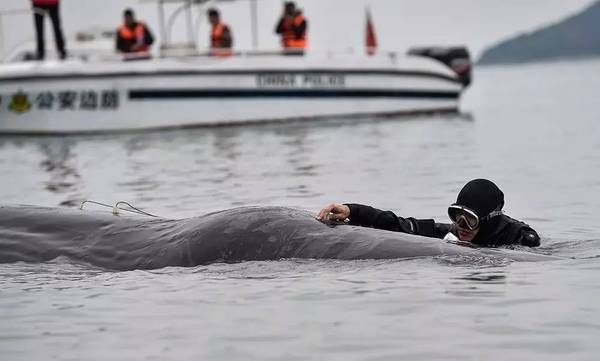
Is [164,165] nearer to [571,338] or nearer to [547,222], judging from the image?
[547,222]

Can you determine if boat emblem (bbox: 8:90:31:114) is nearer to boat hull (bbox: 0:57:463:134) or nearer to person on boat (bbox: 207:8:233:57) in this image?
boat hull (bbox: 0:57:463:134)

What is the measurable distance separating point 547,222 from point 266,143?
11.5 m

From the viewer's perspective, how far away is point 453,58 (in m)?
34.3

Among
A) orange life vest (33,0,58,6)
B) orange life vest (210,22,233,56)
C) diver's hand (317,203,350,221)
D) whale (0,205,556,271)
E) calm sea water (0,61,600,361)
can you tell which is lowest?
calm sea water (0,61,600,361)

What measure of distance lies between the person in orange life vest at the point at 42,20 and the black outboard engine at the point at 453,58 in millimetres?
11168

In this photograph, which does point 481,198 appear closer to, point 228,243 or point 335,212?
point 335,212

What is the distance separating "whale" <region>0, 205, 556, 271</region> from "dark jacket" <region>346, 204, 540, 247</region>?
17 cm

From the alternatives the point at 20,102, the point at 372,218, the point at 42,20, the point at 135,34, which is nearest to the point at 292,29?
the point at 135,34

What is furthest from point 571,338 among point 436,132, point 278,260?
point 436,132

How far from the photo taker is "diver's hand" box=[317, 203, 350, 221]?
930cm

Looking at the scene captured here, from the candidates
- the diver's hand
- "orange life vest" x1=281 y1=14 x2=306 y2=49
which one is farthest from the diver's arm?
"orange life vest" x1=281 y1=14 x2=306 y2=49

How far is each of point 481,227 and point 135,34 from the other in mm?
19255

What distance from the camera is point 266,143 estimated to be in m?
23.5

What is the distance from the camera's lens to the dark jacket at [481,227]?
948 centimetres
